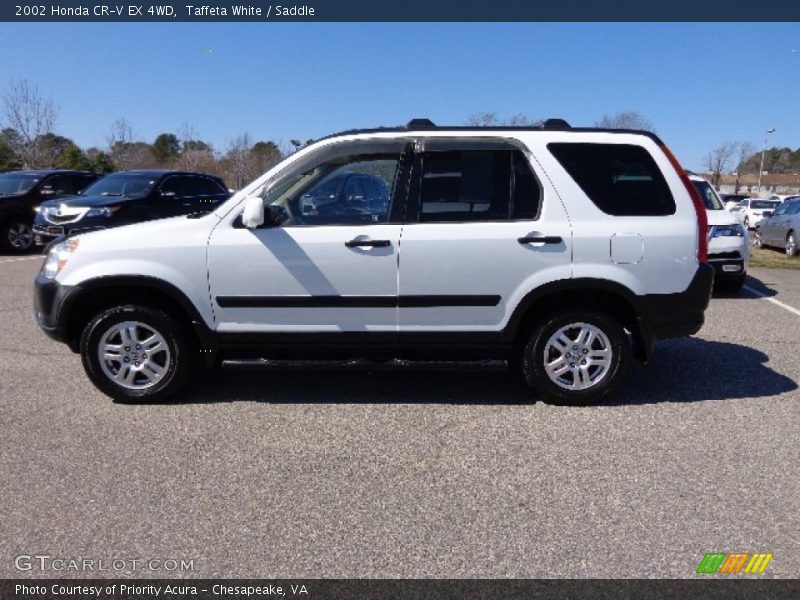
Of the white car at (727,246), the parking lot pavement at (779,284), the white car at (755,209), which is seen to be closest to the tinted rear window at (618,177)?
the white car at (727,246)

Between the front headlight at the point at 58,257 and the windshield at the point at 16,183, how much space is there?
10777 millimetres

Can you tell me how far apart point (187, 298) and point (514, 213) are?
2338 mm

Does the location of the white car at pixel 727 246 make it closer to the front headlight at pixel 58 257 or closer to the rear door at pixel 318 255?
the rear door at pixel 318 255

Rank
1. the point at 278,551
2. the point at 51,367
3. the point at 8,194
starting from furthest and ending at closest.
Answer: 1. the point at 8,194
2. the point at 51,367
3. the point at 278,551

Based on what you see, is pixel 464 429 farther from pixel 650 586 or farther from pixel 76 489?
pixel 76 489

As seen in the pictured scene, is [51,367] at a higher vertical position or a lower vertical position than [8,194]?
lower

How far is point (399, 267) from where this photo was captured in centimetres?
434

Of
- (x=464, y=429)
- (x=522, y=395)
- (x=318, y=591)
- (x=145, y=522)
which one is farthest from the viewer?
(x=522, y=395)

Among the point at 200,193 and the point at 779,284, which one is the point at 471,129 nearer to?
the point at 779,284

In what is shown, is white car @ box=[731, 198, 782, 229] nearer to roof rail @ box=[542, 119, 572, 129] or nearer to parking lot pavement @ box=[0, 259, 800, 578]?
roof rail @ box=[542, 119, 572, 129]

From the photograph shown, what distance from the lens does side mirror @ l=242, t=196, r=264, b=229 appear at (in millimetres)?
4172

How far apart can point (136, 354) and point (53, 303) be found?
0.66 metres

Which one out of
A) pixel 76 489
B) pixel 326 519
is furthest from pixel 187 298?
pixel 326 519

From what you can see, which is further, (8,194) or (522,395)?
(8,194)
